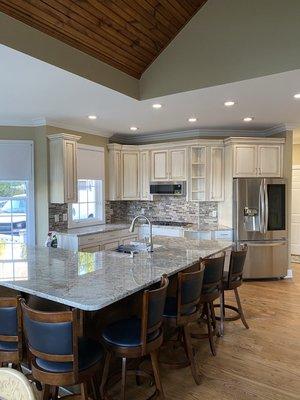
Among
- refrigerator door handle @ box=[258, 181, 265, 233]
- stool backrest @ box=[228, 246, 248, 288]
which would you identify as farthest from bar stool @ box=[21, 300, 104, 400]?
refrigerator door handle @ box=[258, 181, 265, 233]

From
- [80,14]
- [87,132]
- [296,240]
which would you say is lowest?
[296,240]

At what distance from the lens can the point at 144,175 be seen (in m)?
6.19

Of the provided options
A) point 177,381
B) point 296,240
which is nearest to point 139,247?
point 177,381

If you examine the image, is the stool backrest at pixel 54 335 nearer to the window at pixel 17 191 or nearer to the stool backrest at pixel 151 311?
the stool backrest at pixel 151 311

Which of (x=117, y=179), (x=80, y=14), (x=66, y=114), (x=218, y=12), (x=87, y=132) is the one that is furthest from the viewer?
(x=117, y=179)

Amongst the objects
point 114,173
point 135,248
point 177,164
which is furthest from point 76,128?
point 135,248

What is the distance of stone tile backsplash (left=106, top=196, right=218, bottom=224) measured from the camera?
19.6ft

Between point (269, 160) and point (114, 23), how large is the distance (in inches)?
140

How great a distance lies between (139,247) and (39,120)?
2.78m

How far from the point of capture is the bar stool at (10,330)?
1.89 m

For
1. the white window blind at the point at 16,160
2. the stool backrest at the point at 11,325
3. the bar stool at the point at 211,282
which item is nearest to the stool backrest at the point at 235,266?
the bar stool at the point at 211,282

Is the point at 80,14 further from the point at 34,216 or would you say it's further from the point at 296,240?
the point at 296,240

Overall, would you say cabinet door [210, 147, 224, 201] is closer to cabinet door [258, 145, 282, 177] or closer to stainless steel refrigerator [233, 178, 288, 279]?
stainless steel refrigerator [233, 178, 288, 279]

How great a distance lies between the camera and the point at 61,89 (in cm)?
347
